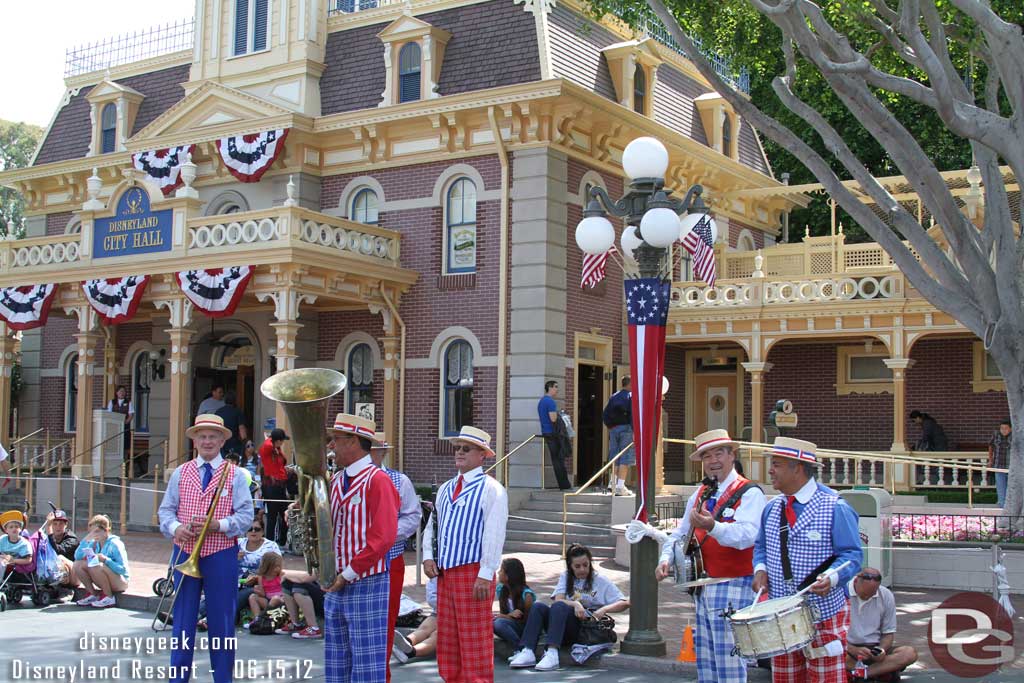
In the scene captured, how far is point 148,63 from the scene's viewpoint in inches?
1104

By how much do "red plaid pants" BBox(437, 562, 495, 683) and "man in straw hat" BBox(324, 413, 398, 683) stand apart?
0.72 meters

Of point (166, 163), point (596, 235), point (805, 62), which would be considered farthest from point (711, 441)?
point (166, 163)

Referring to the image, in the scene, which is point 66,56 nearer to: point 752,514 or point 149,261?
point 149,261

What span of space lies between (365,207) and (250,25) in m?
5.04

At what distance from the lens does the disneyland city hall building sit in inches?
867

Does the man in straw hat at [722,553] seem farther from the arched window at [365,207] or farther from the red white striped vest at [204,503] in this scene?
the arched window at [365,207]

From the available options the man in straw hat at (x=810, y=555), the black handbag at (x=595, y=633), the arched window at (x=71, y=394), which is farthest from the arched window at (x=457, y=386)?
the man in straw hat at (x=810, y=555)

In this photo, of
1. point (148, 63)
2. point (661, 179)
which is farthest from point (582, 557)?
point (148, 63)

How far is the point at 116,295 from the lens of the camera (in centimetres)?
2305

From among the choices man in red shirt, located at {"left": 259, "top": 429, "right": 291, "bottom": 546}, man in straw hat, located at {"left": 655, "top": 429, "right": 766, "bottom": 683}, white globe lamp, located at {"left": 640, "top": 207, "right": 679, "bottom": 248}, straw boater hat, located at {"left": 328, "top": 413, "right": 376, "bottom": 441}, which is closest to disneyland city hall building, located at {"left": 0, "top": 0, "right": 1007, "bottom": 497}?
man in red shirt, located at {"left": 259, "top": 429, "right": 291, "bottom": 546}

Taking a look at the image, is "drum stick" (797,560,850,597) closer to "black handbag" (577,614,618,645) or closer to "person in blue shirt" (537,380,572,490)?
"black handbag" (577,614,618,645)

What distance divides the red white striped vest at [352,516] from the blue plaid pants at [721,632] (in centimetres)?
213

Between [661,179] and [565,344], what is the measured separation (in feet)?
35.8

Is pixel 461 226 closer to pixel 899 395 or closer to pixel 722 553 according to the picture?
pixel 899 395
